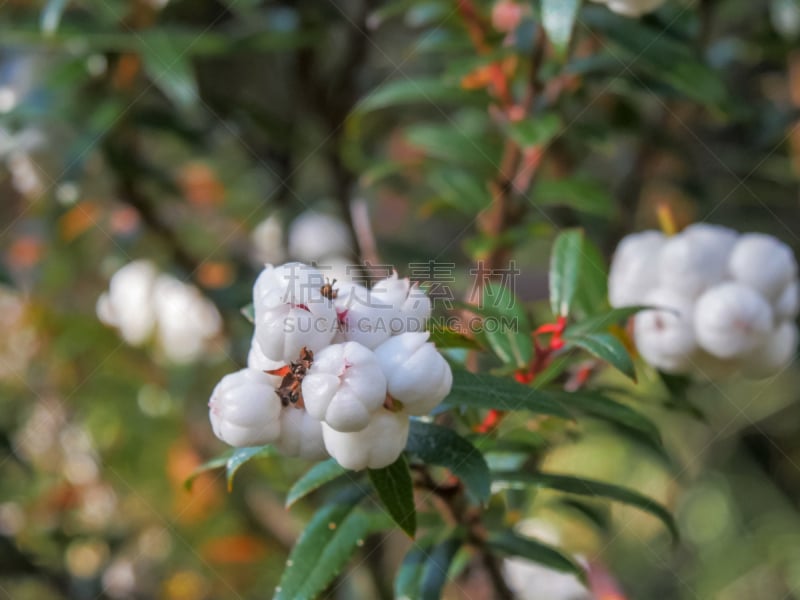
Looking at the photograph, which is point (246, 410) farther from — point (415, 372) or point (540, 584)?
point (540, 584)

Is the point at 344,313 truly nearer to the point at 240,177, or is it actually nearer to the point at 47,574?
the point at 47,574

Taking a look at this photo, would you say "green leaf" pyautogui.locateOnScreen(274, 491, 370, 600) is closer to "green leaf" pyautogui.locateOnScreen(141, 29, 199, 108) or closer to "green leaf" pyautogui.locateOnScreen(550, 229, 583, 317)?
"green leaf" pyautogui.locateOnScreen(550, 229, 583, 317)

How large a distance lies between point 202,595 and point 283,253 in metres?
0.42

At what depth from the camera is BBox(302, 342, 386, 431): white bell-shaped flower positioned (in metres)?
0.39

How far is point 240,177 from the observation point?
47.9 inches

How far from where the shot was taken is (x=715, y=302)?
2.01 feet

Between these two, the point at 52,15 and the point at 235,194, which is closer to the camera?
the point at 52,15

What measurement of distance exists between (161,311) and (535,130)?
2.03 ft

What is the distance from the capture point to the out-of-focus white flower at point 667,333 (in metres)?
0.62

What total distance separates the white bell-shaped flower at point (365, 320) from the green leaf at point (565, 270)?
0.60 feet

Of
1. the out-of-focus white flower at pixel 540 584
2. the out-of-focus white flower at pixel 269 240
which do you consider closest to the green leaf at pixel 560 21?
the out-of-focus white flower at pixel 540 584

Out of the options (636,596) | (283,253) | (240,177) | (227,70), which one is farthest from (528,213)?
(636,596)

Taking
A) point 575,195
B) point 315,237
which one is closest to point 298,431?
point 575,195

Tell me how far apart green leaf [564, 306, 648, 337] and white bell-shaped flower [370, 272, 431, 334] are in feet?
0.42
